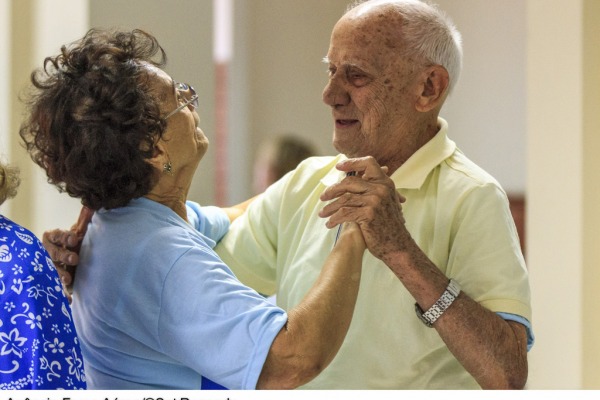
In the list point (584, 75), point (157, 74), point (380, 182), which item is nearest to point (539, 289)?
point (584, 75)

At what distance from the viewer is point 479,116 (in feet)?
26.2

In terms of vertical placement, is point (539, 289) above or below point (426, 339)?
below

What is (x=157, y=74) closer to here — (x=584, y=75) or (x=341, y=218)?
(x=341, y=218)

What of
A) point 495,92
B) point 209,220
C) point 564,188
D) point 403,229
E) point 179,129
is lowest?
point 495,92

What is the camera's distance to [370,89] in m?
2.48

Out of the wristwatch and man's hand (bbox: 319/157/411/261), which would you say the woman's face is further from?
the wristwatch

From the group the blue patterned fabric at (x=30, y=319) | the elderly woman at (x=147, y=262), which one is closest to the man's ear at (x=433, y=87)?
the elderly woman at (x=147, y=262)

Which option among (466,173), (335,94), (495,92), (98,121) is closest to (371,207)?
(466,173)

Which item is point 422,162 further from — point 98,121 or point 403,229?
point 98,121

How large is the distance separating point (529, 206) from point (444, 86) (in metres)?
1.48

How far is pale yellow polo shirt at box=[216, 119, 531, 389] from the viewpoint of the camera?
2.26 metres

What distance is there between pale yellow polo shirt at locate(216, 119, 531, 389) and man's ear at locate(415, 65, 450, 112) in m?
0.08

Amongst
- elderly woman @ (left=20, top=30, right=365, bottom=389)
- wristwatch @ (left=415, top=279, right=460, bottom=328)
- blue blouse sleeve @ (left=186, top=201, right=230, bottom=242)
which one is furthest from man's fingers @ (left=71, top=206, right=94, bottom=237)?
wristwatch @ (left=415, top=279, right=460, bottom=328)

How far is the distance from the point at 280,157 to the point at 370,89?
12.9 ft
